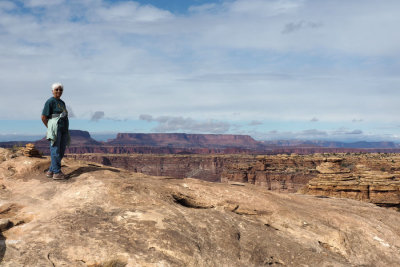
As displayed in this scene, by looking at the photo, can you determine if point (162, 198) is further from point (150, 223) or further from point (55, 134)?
point (55, 134)

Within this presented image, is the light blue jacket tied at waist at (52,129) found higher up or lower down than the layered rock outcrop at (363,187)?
higher up

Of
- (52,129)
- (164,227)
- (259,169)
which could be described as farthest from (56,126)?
(259,169)

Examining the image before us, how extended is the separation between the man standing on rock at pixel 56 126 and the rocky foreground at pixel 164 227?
1.25 feet

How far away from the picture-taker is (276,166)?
89.9m

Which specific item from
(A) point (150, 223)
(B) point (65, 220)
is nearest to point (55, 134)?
(B) point (65, 220)

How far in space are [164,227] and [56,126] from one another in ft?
15.1

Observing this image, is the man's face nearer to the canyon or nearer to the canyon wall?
the canyon

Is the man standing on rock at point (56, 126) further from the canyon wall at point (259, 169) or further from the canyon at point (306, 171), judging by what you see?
the canyon wall at point (259, 169)

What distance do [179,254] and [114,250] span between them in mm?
1127

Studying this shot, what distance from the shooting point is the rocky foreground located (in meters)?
5.46

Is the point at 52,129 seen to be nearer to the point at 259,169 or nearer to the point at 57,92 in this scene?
the point at 57,92

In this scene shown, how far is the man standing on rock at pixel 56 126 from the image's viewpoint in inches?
345

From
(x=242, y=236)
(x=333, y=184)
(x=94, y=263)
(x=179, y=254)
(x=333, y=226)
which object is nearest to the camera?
(x=94, y=263)

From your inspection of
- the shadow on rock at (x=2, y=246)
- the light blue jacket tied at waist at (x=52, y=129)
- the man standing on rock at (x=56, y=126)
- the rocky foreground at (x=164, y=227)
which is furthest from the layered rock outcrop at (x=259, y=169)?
the shadow on rock at (x=2, y=246)
